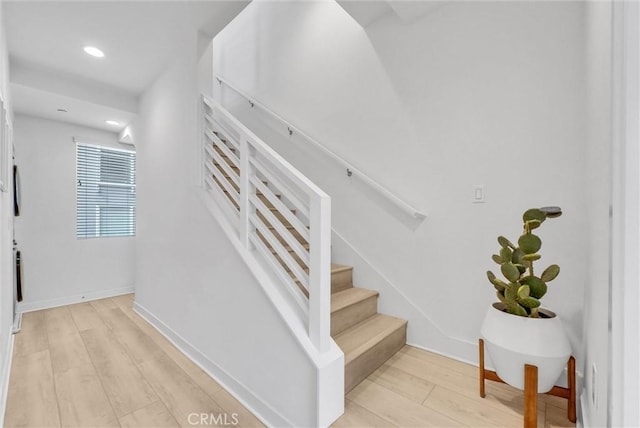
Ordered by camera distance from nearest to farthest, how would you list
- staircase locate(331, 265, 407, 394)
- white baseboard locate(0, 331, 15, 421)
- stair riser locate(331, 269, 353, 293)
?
1. white baseboard locate(0, 331, 15, 421)
2. staircase locate(331, 265, 407, 394)
3. stair riser locate(331, 269, 353, 293)

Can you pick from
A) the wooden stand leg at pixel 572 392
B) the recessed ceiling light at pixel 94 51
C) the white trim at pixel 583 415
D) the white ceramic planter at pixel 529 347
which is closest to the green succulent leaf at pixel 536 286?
the white ceramic planter at pixel 529 347

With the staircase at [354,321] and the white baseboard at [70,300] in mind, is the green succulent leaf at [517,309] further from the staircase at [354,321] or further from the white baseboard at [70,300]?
the white baseboard at [70,300]

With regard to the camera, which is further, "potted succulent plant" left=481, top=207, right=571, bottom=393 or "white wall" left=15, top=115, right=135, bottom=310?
"white wall" left=15, top=115, right=135, bottom=310

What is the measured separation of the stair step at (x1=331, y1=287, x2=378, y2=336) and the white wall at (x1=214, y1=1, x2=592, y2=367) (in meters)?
0.12

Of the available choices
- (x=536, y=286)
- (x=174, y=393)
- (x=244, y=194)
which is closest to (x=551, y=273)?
(x=536, y=286)

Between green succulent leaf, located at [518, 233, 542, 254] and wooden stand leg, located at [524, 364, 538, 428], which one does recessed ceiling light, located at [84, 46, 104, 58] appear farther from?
wooden stand leg, located at [524, 364, 538, 428]

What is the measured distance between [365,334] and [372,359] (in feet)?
0.55

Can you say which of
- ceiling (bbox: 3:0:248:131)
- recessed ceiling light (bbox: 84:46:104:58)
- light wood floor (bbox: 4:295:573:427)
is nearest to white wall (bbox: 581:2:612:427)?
light wood floor (bbox: 4:295:573:427)

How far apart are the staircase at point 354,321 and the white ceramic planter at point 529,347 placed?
682mm

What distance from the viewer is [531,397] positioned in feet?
4.02

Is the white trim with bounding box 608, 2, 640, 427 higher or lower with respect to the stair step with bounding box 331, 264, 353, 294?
higher

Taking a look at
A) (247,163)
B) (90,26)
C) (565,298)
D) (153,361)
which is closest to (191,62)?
(90,26)

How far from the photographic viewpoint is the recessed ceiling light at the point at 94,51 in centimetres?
231

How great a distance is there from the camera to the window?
3.71 metres
